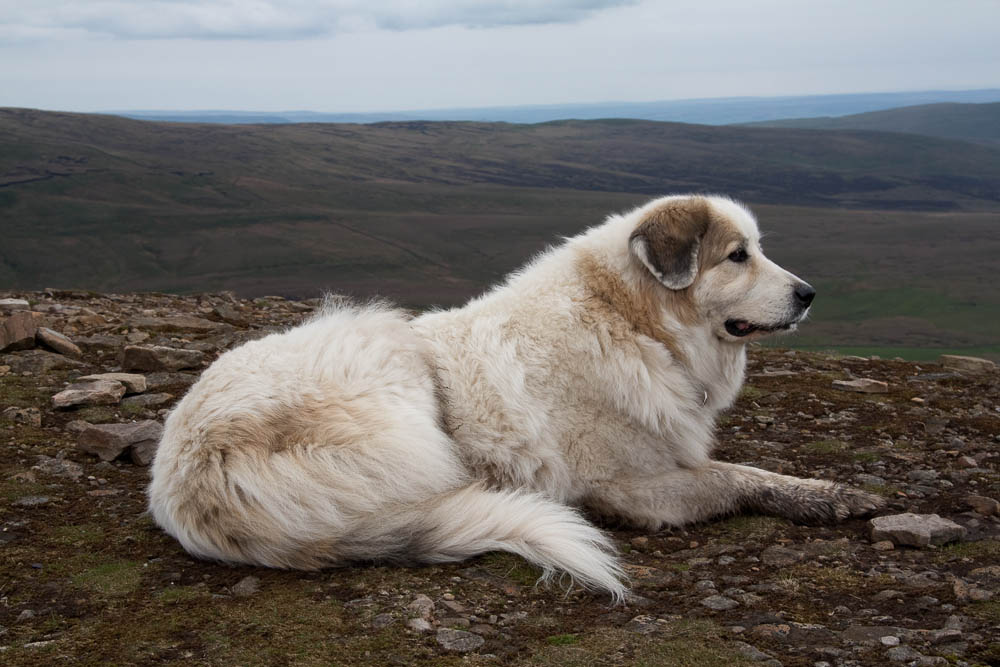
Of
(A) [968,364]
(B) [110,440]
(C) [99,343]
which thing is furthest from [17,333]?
(A) [968,364]

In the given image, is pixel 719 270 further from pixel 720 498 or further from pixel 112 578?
pixel 112 578

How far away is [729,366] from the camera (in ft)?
21.6

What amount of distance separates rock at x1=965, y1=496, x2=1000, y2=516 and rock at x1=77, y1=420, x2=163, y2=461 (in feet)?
19.7

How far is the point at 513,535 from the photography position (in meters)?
4.94

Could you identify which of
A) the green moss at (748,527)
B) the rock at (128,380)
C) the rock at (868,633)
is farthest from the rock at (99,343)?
the rock at (868,633)

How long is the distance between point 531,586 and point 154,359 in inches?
246

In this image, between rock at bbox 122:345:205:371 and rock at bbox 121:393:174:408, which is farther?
rock at bbox 122:345:205:371

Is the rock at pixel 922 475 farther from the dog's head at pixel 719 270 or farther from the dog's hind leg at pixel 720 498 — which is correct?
the dog's head at pixel 719 270

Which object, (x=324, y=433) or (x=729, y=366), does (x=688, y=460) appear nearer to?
(x=729, y=366)

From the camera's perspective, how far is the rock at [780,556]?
4.91 metres

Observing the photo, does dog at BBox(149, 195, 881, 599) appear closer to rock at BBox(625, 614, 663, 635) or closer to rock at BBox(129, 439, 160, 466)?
rock at BBox(625, 614, 663, 635)

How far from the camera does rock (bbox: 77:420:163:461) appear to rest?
684 cm

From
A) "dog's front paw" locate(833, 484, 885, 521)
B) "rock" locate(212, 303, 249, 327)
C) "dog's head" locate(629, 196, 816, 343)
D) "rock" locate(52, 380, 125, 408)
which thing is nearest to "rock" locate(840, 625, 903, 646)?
"dog's front paw" locate(833, 484, 885, 521)

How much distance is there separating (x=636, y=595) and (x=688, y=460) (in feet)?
5.90
